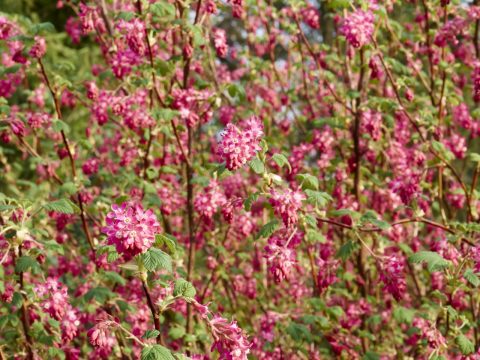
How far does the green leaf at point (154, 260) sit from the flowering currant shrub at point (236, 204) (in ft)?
0.04

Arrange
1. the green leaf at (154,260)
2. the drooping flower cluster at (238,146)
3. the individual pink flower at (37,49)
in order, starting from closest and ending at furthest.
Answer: the green leaf at (154,260), the drooping flower cluster at (238,146), the individual pink flower at (37,49)

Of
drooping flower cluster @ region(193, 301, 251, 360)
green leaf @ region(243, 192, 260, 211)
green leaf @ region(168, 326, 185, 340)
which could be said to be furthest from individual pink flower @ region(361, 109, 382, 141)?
drooping flower cluster @ region(193, 301, 251, 360)

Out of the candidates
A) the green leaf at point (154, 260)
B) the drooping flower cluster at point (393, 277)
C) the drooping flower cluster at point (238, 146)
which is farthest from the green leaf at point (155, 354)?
the drooping flower cluster at point (393, 277)

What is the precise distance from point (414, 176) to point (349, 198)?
3.24ft

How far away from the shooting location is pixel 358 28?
13.8ft

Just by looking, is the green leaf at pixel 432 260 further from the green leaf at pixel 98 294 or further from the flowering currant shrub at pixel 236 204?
the green leaf at pixel 98 294

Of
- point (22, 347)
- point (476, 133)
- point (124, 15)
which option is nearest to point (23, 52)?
point (124, 15)

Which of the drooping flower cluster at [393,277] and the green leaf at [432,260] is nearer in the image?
the green leaf at [432,260]

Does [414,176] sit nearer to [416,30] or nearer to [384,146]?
[384,146]

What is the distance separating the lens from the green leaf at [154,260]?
262cm

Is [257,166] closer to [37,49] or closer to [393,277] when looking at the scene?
[393,277]

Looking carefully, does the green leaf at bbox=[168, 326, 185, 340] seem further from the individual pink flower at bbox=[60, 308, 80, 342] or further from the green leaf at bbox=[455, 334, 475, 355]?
the green leaf at bbox=[455, 334, 475, 355]

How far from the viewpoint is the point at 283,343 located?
5168 mm

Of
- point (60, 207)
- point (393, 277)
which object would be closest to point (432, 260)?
point (393, 277)
